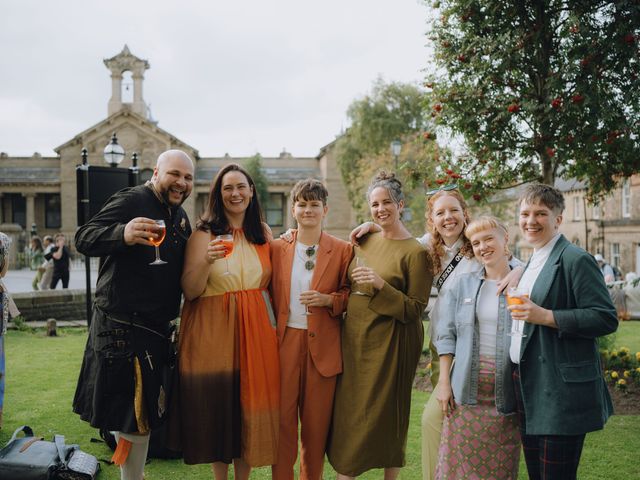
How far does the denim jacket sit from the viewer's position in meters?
3.15

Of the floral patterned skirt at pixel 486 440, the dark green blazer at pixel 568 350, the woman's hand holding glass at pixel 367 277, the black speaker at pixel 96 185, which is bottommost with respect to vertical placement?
the floral patterned skirt at pixel 486 440

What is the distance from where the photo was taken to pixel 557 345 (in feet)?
9.54

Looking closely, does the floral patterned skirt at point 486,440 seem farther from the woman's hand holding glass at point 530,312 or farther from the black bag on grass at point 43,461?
the black bag on grass at point 43,461

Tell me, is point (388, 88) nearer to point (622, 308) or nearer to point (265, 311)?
point (622, 308)

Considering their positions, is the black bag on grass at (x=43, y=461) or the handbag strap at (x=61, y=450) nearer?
the black bag on grass at (x=43, y=461)

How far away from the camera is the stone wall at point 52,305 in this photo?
1234 centimetres

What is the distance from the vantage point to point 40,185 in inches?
1548

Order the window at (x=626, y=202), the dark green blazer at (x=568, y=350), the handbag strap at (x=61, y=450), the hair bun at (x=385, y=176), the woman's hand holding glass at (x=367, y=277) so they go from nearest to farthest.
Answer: the dark green blazer at (x=568, y=350)
the woman's hand holding glass at (x=367, y=277)
the hair bun at (x=385, y=176)
the handbag strap at (x=61, y=450)
the window at (x=626, y=202)

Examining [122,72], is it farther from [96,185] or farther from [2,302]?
[2,302]

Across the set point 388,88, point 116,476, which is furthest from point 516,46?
point 388,88

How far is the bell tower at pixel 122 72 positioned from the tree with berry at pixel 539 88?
125 ft

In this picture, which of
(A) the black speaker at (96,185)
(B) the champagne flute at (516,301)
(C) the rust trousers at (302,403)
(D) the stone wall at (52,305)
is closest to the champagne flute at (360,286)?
(C) the rust trousers at (302,403)

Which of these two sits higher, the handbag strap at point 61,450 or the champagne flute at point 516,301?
the champagne flute at point 516,301

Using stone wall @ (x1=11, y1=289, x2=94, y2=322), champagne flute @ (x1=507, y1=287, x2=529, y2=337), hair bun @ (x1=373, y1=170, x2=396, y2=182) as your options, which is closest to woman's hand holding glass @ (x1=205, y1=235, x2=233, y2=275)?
hair bun @ (x1=373, y1=170, x2=396, y2=182)
